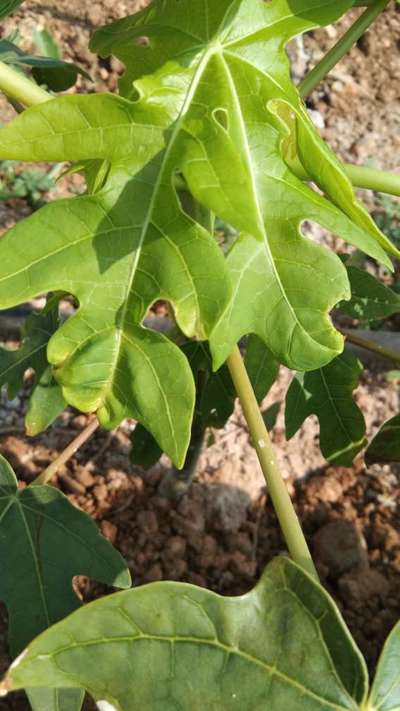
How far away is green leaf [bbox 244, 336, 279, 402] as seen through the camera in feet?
4.48

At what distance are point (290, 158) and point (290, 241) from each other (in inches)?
4.6

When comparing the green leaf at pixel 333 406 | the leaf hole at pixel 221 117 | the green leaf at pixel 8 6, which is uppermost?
the leaf hole at pixel 221 117

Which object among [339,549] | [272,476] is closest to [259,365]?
[272,476]

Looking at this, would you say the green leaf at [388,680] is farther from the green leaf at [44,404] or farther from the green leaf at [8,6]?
the green leaf at [8,6]

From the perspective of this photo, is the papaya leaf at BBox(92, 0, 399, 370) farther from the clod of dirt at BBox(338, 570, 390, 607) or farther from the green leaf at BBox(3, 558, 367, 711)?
the clod of dirt at BBox(338, 570, 390, 607)

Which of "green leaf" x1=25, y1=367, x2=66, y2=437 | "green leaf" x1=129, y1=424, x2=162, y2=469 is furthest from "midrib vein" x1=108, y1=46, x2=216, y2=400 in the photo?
"green leaf" x1=129, y1=424, x2=162, y2=469

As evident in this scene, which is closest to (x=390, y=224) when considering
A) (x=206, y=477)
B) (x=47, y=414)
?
(x=206, y=477)

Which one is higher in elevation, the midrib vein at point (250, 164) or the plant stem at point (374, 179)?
the plant stem at point (374, 179)

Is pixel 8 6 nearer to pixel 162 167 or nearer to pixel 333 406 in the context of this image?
pixel 162 167

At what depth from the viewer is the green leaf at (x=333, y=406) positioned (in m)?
1.47

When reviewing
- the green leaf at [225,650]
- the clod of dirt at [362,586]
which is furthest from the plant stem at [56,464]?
the clod of dirt at [362,586]

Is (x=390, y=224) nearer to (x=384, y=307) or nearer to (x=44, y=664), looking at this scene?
(x=384, y=307)

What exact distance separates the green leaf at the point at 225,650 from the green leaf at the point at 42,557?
33 centimetres

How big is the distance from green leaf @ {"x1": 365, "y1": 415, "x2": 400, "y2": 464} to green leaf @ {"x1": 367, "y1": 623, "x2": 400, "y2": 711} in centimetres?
54
